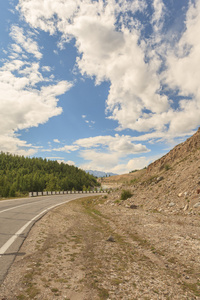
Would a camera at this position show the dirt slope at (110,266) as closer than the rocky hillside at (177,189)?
Yes

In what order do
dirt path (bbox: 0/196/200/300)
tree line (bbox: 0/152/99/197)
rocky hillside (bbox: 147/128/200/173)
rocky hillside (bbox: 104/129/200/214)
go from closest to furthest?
dirt path (bbox: 0/196/200/300)
rocky hillside (bbox: 104/129/200/214)
rocky hillside (bbox: 147/128/200/173)
tree line (bbox: 0/152/99/197)

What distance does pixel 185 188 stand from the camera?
631 inches

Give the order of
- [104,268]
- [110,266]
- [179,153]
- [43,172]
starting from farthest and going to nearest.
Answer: [43,172] → [179,153] → [110,266] → [104,268]

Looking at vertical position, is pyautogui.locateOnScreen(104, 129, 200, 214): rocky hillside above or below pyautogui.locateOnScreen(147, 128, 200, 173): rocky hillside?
below

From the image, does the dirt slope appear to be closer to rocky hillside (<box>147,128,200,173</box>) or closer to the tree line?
rocky hillside (<box>147,128,200,173</box>)

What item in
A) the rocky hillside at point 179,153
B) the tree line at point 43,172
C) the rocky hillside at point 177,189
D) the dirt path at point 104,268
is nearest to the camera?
the dirt path at point 104,268

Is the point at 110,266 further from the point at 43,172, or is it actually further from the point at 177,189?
the point at 43,172

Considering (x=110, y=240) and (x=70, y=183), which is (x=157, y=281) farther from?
(x=70, y=183)

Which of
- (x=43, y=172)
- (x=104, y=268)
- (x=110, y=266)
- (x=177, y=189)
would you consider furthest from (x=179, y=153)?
(x=43, y=172)

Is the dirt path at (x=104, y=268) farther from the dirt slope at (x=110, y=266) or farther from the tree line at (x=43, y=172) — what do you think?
the tree line at (x=43, y=172)

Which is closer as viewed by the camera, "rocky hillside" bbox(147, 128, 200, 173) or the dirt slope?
the dirt slope

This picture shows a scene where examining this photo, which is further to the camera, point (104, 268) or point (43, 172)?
point (43, 172)

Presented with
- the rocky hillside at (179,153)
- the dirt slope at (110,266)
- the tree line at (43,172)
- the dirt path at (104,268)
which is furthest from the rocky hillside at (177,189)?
the tree line at (43,172)

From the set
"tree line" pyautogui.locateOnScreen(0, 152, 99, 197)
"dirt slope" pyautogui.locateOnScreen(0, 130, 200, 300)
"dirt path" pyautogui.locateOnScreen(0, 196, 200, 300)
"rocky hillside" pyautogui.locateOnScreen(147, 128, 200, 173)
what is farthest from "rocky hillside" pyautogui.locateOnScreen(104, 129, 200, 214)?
"tree line" pyautogui.locateOnScreen(0, 152, 99, 197)
